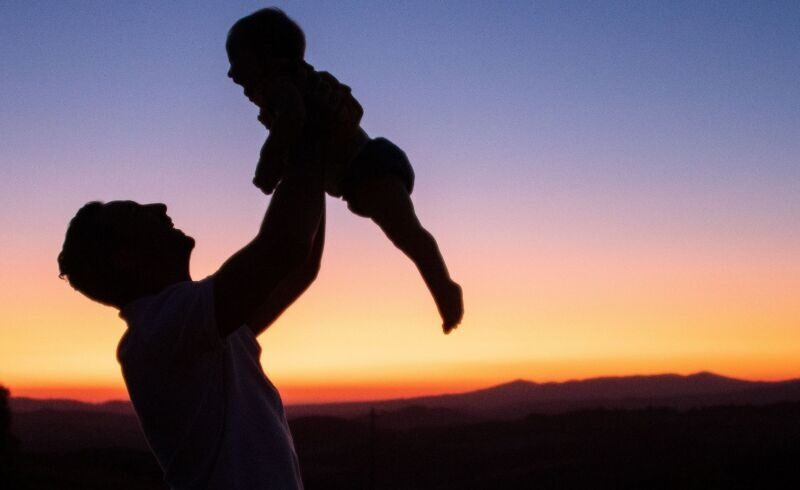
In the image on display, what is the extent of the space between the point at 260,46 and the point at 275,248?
68 centimetres

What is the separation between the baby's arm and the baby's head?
0.98 ft

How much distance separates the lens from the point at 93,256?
208 cm

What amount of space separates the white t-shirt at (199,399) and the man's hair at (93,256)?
0.30 ft

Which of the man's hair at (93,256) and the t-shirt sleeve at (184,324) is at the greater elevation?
the man's hair at (93,256)

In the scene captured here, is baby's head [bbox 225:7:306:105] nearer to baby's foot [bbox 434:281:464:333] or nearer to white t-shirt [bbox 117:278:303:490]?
white t-shirt [bbox 117:278:303:490]

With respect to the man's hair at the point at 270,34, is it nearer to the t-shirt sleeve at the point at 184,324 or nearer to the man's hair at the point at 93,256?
the man's hair at the point at 93,256

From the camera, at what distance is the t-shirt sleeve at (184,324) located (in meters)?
1.83

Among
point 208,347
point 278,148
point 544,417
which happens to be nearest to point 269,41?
point 278,148

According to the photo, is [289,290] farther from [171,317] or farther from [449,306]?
[171,317]

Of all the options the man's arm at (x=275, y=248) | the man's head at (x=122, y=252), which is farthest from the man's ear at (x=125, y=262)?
the man's arm at (x=275, y=248)

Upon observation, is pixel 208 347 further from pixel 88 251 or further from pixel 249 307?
pixel 88 251

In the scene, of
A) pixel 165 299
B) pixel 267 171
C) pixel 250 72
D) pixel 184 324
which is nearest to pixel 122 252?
pixel 165 299

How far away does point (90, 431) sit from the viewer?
41.9m

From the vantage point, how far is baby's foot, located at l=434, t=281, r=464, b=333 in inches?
95.9
